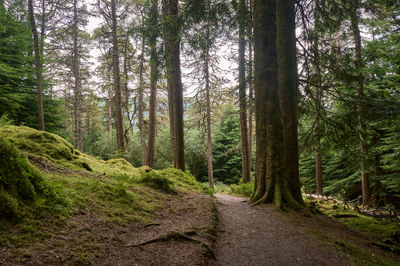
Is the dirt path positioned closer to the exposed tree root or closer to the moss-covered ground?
the exposed tree root

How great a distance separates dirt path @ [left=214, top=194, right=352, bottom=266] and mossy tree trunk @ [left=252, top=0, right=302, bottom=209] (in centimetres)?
104

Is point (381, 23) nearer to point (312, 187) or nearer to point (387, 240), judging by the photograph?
point (387, 240)

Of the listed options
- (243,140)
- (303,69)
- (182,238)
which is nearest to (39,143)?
(182,238)

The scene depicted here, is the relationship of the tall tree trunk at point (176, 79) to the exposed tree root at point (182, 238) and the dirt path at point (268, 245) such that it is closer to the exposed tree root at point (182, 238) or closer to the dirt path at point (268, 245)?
the dirt path at point (268, 245)

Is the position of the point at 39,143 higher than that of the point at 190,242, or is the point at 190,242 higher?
the point at 39,143

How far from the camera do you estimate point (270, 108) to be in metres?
6.13

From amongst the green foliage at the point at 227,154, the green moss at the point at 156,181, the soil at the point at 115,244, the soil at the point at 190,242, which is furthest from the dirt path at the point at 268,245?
the green foliage at the point at 227,154

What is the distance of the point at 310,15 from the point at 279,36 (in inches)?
112

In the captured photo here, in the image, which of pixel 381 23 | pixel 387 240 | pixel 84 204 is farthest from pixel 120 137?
pixel 381 23

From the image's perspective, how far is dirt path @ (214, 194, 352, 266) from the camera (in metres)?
3.09

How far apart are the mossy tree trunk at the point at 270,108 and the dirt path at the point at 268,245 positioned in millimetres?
1040

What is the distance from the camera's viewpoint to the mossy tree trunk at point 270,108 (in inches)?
235

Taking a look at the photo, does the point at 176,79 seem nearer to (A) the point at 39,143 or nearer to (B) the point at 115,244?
(A) the point at 39,143

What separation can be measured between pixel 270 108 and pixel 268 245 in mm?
3726
